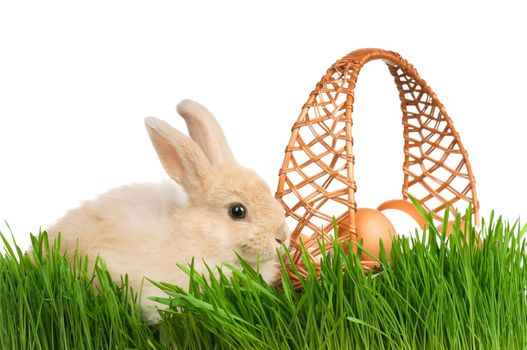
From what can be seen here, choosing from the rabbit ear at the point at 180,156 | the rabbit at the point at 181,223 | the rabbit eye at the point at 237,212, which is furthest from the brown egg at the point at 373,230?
the rabbit ear at the point at 180,156

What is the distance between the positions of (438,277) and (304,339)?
36 cm

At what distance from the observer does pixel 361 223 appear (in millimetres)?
2082

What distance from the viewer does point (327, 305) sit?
1.60 metres

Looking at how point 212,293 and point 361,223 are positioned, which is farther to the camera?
point 361,223

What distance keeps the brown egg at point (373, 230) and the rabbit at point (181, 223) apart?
286 mm

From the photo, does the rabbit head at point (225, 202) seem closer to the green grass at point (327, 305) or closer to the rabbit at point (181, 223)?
the rabbit at point (181, 223)

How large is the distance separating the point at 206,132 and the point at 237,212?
0.28 meters

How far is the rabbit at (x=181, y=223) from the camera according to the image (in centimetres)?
178

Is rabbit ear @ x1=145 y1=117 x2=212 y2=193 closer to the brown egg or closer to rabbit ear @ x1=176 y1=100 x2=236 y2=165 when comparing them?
rabbit ear @ x1=176 y1=100 x2=236 y2=165

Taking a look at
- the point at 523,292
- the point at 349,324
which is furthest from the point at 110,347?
the point at 523,292

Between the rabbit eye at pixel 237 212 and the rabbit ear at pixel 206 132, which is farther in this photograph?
the rabbit ear at pixel 206 132

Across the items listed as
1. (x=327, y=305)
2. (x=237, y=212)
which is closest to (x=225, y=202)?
(x=237, y=212)

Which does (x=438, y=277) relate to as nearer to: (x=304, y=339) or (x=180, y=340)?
(x=304, y=339)

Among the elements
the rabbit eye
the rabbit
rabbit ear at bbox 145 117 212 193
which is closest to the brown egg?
the rabbit
